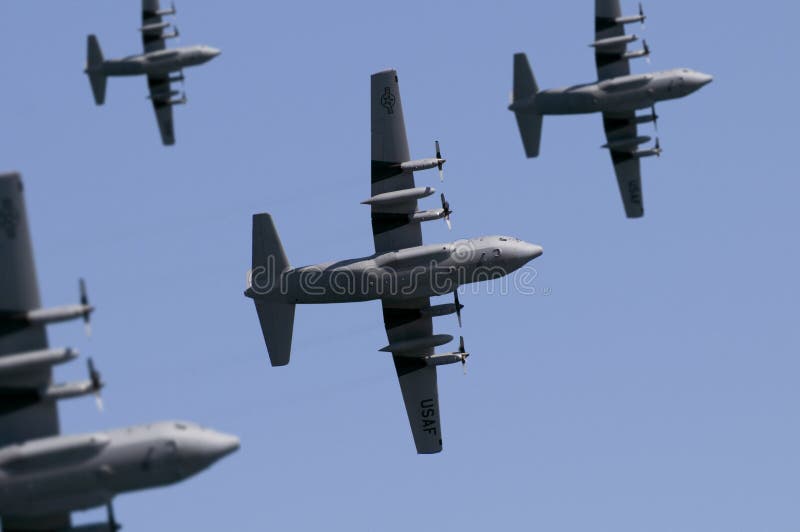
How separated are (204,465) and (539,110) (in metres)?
36.2

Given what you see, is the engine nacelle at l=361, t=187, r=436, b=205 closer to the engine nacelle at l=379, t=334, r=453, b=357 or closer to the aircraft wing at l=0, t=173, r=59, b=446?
the engine nacelle at l=379, t=334, r=453, b=357

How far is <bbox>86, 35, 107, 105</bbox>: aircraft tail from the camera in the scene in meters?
113

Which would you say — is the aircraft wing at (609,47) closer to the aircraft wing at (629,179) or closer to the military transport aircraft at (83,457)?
the aircraft wing at (629,179)

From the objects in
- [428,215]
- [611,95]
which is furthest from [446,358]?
[611,95]

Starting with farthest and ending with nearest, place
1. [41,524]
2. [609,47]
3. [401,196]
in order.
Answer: [609,47], [401,196], [41,524]

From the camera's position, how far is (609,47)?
10581 cm

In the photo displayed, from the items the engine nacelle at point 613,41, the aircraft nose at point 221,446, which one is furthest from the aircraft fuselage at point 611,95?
the aircraft nose at point 221,446

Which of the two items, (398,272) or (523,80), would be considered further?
(523,80)

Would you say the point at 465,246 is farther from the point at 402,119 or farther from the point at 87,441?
the point at 87,441

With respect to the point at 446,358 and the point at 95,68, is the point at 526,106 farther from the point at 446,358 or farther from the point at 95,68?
the point at 95,68

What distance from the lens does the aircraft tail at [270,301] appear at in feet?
307

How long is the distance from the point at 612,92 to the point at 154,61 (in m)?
31.3

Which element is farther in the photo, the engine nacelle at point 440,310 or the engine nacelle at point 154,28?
the engine nacelle at point 154,28

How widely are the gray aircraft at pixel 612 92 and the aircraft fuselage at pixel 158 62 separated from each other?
2390 cm
